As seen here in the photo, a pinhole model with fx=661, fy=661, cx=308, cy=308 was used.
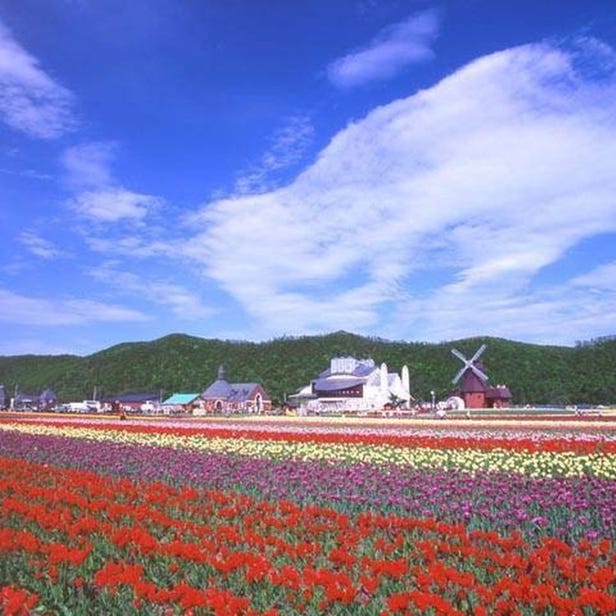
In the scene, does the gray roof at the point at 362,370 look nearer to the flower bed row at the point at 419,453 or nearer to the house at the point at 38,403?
the house at the point at 38,403

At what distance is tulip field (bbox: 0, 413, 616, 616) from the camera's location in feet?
15.1

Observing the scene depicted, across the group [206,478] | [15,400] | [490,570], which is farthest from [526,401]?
[490,570]

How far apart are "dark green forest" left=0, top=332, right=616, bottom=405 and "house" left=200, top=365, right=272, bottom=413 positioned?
48.3ft

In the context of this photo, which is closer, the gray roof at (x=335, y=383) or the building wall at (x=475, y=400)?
the building wall at (x=475, y=400)

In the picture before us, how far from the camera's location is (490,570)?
5449 millimetres

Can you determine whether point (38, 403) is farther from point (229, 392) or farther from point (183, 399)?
point (229, 392)

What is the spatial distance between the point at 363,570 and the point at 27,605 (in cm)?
256

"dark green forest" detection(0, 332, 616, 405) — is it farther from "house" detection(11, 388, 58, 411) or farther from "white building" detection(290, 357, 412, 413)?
"house" detection(11, 388, 58, 411)

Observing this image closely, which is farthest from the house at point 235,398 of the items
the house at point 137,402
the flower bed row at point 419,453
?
the flower bed row at point 419,453

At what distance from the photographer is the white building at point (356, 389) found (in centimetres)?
8281

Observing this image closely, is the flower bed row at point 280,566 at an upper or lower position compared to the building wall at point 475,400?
lower

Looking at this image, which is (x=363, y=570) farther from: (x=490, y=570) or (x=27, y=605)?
(x=27, y=605)

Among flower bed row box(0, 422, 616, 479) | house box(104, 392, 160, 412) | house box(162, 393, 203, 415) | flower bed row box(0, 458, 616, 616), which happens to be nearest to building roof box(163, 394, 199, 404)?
house box(162, 393, 203, 415)

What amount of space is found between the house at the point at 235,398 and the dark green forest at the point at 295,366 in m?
14.7
